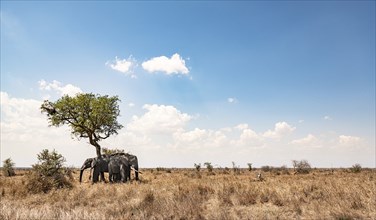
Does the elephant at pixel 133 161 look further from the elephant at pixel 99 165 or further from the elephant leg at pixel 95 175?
the elephant leg at pixel 95 175

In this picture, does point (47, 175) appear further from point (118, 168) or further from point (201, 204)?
point (201, 204)

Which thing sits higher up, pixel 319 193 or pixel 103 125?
pixel 103 125

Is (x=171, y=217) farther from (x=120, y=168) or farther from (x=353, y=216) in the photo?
(x=120, y=168)

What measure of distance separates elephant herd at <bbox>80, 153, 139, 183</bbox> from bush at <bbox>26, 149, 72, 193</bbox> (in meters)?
4.35

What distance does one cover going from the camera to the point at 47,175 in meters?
19.2

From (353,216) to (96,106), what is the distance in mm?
26354

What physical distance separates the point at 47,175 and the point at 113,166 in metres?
6.67

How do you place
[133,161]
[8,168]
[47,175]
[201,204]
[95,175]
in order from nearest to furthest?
1. [201,204]
2. [47,175]
3. [95,175]
4. [133,161]
5. [8,168]

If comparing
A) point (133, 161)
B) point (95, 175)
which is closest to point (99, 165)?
point (95, 175)

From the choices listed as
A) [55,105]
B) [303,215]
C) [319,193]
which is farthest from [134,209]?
[55,105]

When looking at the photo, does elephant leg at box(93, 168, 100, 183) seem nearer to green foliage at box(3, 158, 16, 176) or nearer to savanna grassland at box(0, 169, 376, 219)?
savanna grassland at box(0, 169, 376, 219)

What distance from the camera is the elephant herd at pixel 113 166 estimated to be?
83.0 ft

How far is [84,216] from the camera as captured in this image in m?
9.91

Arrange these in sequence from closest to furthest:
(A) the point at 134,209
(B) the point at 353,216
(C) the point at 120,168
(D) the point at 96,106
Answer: (B) the point at 353,216 < (A) the point at 134,209 < (C) the point at 120,168 < (D) the point at 96,106
